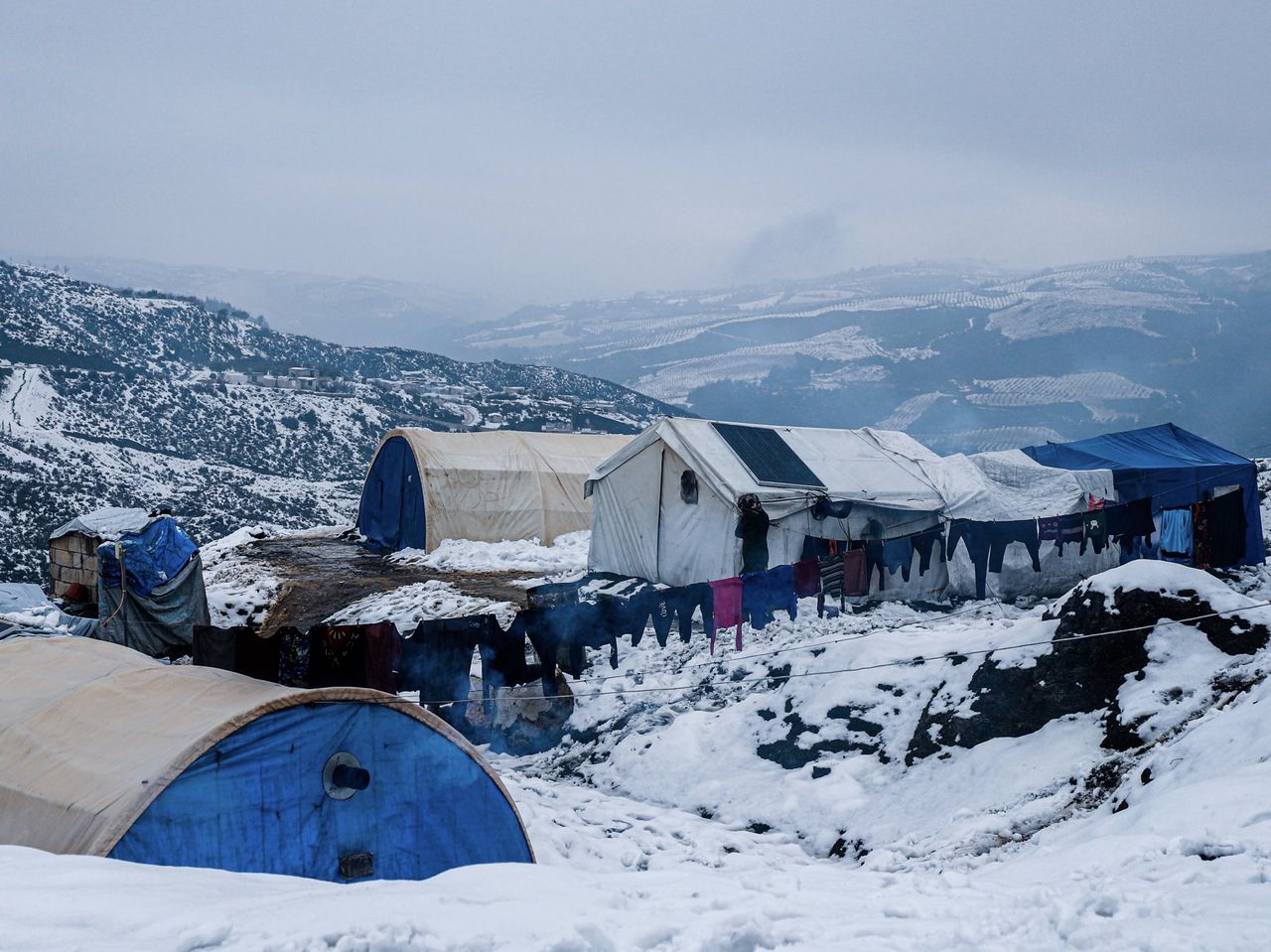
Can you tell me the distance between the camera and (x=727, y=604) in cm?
1313

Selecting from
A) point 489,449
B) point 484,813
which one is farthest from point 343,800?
point 489,449

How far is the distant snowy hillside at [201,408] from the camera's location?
111 ft

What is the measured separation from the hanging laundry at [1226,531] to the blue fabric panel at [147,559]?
17.7 metres

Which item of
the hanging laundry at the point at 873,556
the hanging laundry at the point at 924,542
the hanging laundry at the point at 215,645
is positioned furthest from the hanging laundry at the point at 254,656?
the hanging laundry at the point at 924,542

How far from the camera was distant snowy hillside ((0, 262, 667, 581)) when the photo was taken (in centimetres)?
3369

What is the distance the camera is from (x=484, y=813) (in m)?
8.20

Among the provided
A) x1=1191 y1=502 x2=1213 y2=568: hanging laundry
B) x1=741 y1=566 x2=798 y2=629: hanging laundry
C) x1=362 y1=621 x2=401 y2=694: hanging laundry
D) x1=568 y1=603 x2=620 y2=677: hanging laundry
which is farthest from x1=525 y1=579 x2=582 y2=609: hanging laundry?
x1=1191 y1=502 x2=1213 y2=568: hanging laundry

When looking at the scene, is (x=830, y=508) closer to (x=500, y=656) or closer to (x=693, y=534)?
(x=693, y=534)

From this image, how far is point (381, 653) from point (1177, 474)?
1468 cm

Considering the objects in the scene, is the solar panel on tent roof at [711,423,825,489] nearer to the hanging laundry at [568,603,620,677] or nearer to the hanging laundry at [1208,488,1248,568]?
the hanging laundry at [568,603,620,677]

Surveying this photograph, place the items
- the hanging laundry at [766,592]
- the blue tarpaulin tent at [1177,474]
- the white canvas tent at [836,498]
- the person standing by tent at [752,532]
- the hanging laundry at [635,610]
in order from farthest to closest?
the blue tarpaulin tent at [1177,474], the white canvas tent at [836,498], the person standing by tent at [752,532], the hanging laundry at [766,592], the hanging laundry at [635,610]

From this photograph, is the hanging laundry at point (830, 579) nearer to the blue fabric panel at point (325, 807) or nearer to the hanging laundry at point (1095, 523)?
the hanging laundry at point (1095, 523)

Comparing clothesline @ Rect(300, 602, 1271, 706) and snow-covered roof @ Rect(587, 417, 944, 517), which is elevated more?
snow-covered roof @ Rect(587, 417, 944, 517)

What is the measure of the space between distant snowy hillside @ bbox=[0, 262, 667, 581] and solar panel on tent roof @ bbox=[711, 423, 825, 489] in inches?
715
